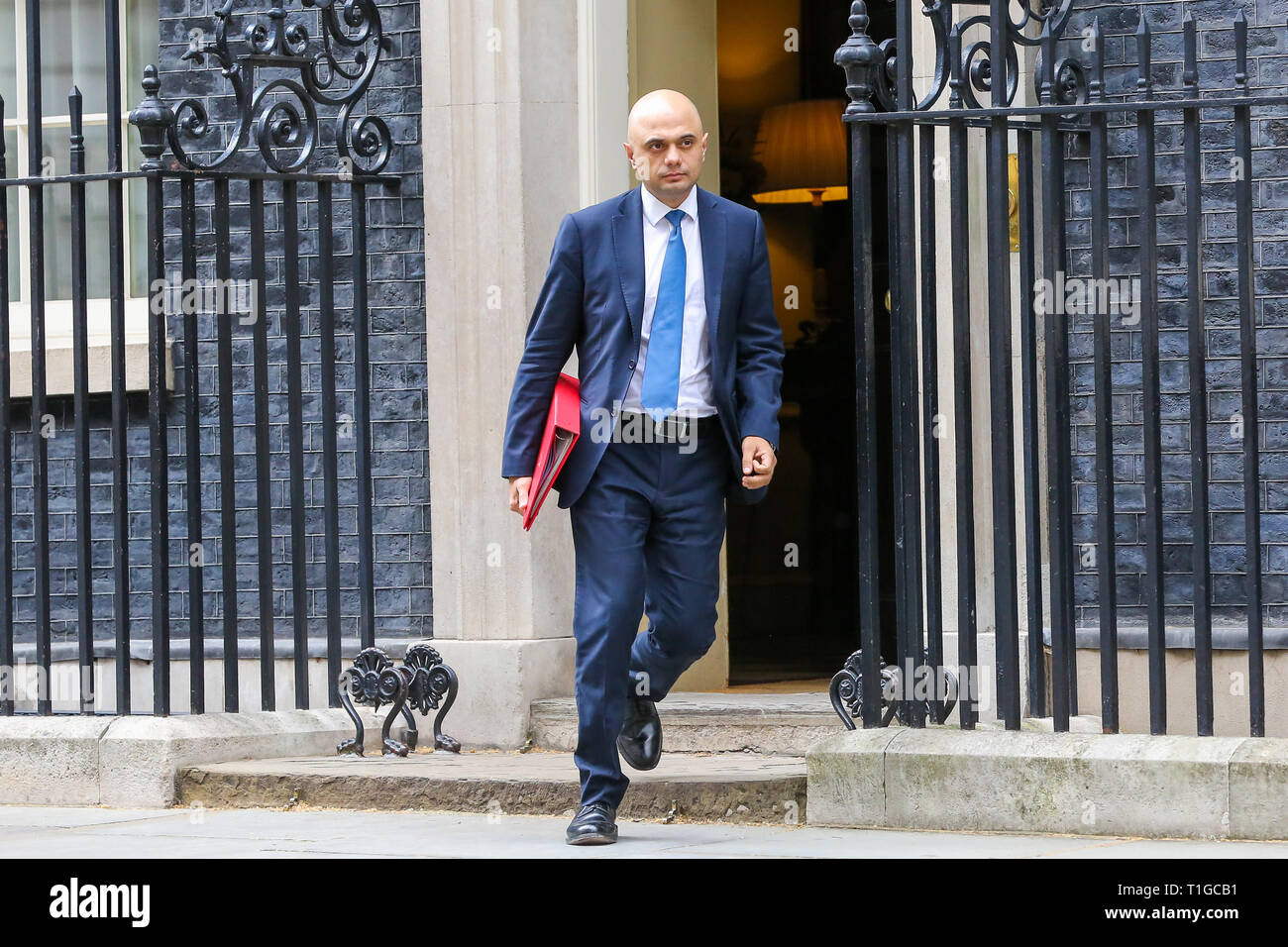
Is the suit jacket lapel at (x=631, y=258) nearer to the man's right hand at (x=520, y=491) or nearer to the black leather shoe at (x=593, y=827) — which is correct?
the man's right hand at (x=520, y=491)

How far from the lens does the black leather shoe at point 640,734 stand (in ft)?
19.6

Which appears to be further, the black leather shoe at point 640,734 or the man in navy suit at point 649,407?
the black leather shoe at point 640,734

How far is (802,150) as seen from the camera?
32.5 feet

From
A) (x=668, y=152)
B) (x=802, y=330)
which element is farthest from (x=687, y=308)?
(x=802, y=330)

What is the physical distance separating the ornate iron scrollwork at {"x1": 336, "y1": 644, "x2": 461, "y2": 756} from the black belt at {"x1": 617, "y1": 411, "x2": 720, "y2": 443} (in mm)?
2266

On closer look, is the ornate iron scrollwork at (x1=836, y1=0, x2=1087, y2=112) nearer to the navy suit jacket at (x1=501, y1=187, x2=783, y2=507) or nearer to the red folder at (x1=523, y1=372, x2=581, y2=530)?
the navy suit jacket at (x1=501, y1=187, x2=783, y2=507)

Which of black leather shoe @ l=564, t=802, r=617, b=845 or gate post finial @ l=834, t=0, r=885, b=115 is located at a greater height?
gate post finial @ l=834, t=0, r=885, b=115

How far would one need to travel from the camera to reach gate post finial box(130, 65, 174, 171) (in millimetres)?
7137

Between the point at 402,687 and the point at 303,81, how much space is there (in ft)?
7.17

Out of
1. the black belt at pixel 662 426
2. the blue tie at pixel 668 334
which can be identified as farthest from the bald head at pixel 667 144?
the black belt at pixel 662 426

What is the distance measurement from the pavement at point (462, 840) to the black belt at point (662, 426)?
1078 mm

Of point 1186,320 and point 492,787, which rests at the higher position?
point 1186,320

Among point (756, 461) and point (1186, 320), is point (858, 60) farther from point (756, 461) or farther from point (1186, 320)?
point (1186, 320)

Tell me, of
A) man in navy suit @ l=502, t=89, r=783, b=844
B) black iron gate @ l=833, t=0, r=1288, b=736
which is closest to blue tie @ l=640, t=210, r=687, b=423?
man in navy suit @ l=502, t=89, r=783, b=844
